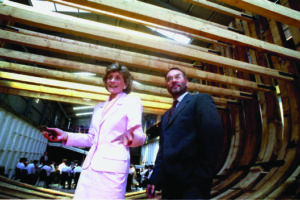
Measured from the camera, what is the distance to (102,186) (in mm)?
1290

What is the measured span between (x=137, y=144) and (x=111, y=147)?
209 millimetres

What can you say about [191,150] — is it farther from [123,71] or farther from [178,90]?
[123,71]

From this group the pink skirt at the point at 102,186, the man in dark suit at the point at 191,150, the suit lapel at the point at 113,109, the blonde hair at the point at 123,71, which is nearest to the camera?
the pink skirt at the point at 102,186

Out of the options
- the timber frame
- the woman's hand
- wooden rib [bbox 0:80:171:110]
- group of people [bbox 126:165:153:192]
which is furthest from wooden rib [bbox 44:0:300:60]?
group of people [bbox 126:165:153:192]

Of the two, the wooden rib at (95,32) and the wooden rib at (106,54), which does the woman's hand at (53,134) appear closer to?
the wooden rib at (95,32)

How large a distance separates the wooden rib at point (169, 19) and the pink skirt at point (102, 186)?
2536 millimetres

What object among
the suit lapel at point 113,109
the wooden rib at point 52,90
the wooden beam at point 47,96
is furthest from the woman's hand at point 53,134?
the wooden beam at point 47,96

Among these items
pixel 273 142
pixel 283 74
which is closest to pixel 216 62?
pixel 283 74

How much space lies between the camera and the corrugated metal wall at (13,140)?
10.0 m

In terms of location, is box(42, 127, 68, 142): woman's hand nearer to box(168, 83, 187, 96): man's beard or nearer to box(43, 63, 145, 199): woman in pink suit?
box(43, 63, 145, 199): woman in pink suit

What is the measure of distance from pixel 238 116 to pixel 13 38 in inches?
272

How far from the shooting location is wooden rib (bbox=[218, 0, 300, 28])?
9.45 feet

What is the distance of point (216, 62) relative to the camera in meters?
4.11

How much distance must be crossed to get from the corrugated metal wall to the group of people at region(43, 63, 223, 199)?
10.7m
